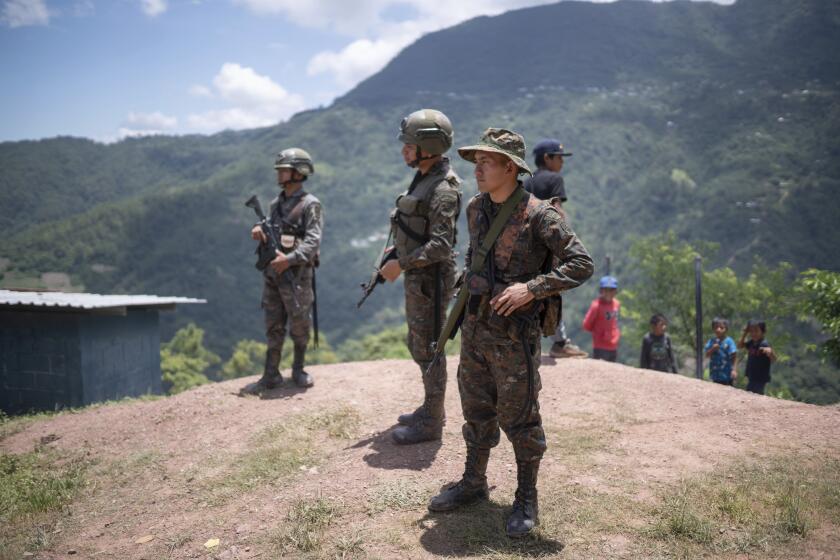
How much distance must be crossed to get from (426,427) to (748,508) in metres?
2.45

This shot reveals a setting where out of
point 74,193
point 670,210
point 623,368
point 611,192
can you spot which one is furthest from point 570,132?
point 623,368

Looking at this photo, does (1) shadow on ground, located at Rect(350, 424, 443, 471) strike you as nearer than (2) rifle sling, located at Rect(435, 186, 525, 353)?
No

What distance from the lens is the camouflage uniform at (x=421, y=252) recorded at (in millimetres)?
4781

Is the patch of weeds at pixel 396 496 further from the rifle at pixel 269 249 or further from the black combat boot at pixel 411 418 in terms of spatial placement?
the rifle at pixel 269 249

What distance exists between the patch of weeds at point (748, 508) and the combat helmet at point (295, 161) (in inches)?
210

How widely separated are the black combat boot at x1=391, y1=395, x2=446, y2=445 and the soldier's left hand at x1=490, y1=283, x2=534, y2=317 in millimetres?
1883

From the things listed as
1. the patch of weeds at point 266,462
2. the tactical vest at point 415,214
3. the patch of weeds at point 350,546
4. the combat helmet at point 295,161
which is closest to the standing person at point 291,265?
the combat helmet at point 295,161

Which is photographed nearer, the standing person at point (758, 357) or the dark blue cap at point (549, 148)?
the dark blue cap at point (549, 148)

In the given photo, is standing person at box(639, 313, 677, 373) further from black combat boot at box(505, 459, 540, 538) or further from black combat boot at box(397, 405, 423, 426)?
black combat boot at box(505, 459, 540, 538)

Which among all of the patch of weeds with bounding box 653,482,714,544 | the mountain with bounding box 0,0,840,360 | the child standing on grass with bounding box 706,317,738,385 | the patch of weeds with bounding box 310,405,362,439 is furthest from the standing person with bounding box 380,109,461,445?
the mountain with bounding box 0,0,840,360

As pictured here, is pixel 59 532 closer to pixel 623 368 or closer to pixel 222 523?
pixel 222 523

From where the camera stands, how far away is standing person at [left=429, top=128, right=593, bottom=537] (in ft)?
11.2

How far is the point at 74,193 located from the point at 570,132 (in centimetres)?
8833

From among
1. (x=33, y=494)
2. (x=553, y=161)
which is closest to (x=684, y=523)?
(x=553, y=161)
